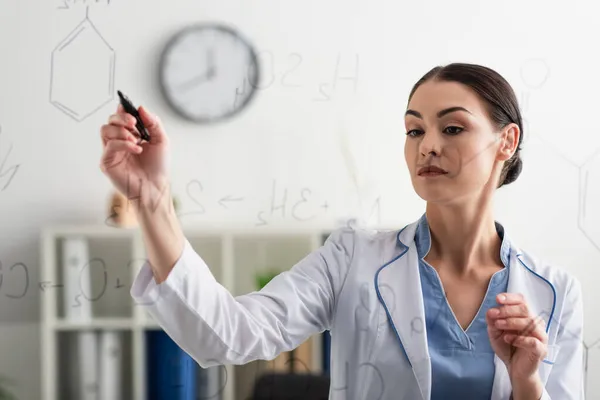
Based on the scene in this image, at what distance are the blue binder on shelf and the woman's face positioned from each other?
455 millimetres

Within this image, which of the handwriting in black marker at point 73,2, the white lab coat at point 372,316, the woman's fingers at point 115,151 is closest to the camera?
the woman's fingers at point 115,151

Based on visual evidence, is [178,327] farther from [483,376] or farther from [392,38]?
[392,38]

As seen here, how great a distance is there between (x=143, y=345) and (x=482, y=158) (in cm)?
56

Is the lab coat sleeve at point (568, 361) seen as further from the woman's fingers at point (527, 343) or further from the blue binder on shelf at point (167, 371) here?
the blue binder on shelf at point (167, 371)

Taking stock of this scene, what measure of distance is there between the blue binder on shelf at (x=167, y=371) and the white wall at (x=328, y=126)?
0.52 feet

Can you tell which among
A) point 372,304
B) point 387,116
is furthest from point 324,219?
point 372,304

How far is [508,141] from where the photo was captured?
701 millimetres

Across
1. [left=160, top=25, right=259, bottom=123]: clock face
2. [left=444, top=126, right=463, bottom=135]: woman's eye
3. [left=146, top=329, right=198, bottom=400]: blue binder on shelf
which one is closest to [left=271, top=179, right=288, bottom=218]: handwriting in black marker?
[left=160, top=25, right=259, bottom=123]: clock face

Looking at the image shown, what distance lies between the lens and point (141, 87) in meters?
0.94

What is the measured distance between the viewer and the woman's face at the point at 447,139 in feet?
2.18

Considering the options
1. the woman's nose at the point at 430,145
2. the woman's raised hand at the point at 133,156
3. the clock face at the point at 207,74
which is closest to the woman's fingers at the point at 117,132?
the woman's raised hand at the point at 133,156

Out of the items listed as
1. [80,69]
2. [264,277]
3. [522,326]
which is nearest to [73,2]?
[80,69]

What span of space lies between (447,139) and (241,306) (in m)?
0.26

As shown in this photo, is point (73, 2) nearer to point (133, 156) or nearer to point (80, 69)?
point (80, 69)
